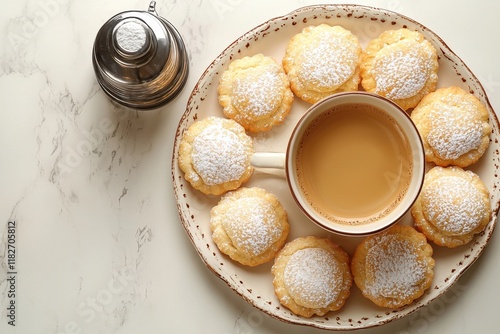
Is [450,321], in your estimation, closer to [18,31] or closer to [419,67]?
[419,67]

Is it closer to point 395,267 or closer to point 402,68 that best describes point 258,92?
point 402,68

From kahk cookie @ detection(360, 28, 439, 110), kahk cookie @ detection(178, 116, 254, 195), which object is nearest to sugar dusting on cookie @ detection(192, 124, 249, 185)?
kahk cookie @ detection(178, 116, 254, 195)

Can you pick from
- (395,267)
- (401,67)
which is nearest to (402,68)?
(401,67)

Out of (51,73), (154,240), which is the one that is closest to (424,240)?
(154,240)

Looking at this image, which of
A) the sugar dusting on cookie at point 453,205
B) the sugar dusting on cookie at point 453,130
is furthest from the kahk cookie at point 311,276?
the sugar dusting on cookie at point 453,130

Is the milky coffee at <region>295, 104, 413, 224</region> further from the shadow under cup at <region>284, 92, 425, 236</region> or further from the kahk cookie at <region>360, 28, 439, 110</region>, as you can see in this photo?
the kahk cookie at <region>360, 28, 439, 110</region>
